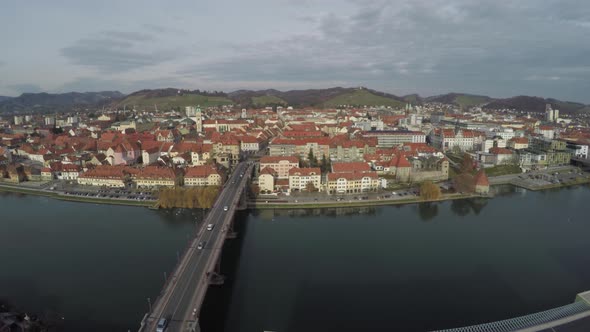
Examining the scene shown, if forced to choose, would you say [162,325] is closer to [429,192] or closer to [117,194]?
[117,194]

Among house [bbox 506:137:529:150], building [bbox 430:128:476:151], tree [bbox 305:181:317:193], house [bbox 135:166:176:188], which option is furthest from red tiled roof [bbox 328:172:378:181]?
house [bbox 506:137:529:150]

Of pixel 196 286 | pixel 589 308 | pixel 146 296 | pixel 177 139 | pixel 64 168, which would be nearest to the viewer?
pixel 589 308

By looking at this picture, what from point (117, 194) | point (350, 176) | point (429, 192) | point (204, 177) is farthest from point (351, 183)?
point (117, 194)

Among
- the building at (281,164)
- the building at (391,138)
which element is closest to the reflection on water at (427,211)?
the building at (281,164)

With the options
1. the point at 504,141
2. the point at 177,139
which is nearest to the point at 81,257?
the point at 177,139

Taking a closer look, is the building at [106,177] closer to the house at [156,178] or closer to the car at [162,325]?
the house at [156,178]

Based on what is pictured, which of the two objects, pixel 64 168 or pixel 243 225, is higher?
pixel 64 168

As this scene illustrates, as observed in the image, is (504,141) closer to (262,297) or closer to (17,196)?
(262,297)

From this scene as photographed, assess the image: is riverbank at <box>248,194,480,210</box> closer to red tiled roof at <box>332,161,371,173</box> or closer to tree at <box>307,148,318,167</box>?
red tiled roof at <box>332,161,371,173</box>
